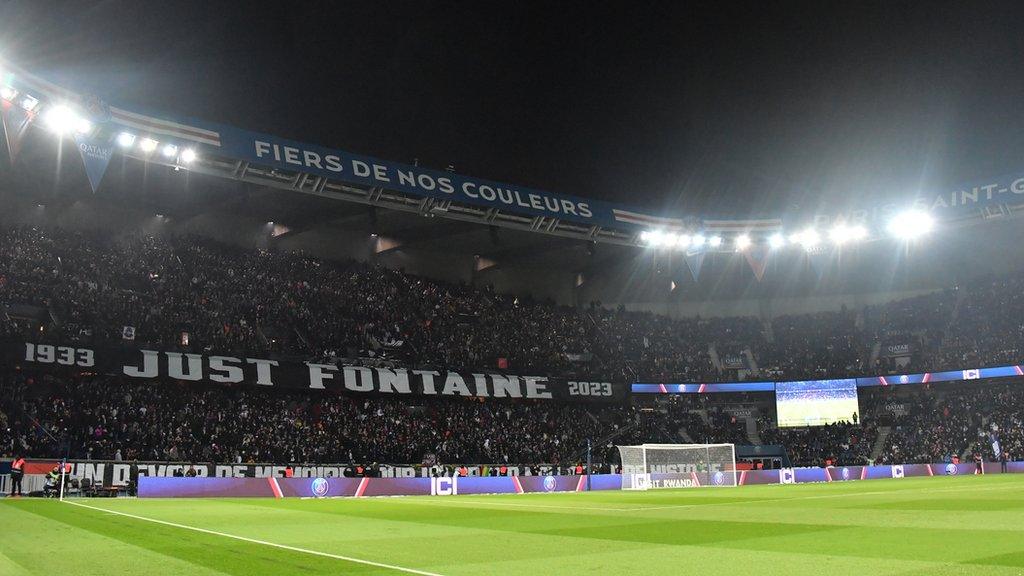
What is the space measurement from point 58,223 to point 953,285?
5698cm

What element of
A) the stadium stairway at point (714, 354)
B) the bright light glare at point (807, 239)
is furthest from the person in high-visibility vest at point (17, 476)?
the stadium stairway at point (714, 354)

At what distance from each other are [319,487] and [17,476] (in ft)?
33.3

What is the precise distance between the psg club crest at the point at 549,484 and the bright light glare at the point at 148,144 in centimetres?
2161

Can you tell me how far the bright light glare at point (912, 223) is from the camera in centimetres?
Result: 4250

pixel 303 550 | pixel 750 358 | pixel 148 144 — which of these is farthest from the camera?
pixel 750 358

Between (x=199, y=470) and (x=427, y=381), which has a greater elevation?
(x=427, y=381)

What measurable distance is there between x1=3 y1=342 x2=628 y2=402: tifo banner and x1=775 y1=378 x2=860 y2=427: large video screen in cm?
1190

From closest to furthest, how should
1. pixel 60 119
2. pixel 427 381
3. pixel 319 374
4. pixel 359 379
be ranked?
pixel 60 119 < pixel 319 374 < pixel 359 379 < pixel 427 381

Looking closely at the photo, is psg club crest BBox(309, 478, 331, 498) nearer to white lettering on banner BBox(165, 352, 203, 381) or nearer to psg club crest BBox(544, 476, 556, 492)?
psg club crest BBox(544, 476, 556, 492)

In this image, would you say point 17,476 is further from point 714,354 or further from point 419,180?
point 714,354

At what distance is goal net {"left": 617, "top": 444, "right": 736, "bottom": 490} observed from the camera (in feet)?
113

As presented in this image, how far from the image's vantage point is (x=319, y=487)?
92.5ft

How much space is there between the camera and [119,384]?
33.5 metres

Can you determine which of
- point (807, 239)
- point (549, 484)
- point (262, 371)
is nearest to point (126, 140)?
point (262, 371)
